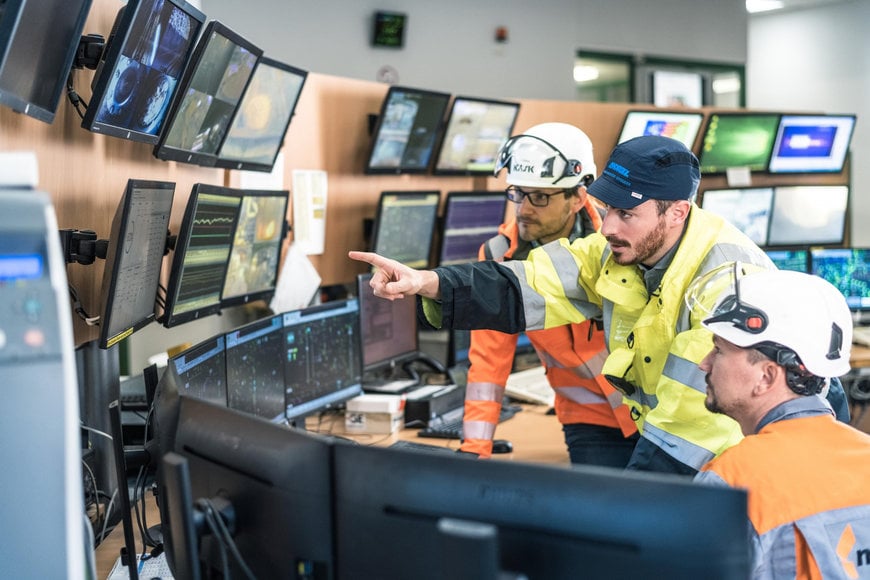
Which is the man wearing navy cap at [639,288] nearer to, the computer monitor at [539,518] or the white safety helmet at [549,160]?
the white safety helmet at [549,160]

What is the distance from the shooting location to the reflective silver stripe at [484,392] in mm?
2604

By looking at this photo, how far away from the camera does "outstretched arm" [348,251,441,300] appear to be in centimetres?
186

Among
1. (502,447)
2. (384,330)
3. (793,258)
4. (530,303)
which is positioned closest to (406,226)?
(384,330)

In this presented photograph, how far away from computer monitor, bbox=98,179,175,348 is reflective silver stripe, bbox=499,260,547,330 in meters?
0.77

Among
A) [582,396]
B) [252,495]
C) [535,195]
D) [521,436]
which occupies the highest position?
[535,195]

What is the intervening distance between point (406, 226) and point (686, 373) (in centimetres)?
205

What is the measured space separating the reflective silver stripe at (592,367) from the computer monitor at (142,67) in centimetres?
126

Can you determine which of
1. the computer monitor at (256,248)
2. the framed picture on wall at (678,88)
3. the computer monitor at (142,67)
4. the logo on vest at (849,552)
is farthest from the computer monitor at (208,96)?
the framed picture on wall at (678,88)

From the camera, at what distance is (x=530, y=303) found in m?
2.12

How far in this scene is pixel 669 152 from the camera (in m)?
1.89

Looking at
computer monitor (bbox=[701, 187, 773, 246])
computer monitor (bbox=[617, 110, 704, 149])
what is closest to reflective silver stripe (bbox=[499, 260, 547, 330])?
computer monitor (bbox=[617, 110, 704, 149])

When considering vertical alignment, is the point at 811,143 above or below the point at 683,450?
above

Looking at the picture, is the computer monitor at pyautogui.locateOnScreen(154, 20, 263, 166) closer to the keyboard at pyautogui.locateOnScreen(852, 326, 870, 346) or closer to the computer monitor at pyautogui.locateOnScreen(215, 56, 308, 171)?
the computer monitor at pyautogui.locateOnScreen(215, 56, 308, 171)

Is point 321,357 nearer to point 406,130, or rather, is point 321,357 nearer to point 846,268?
point 406,130
